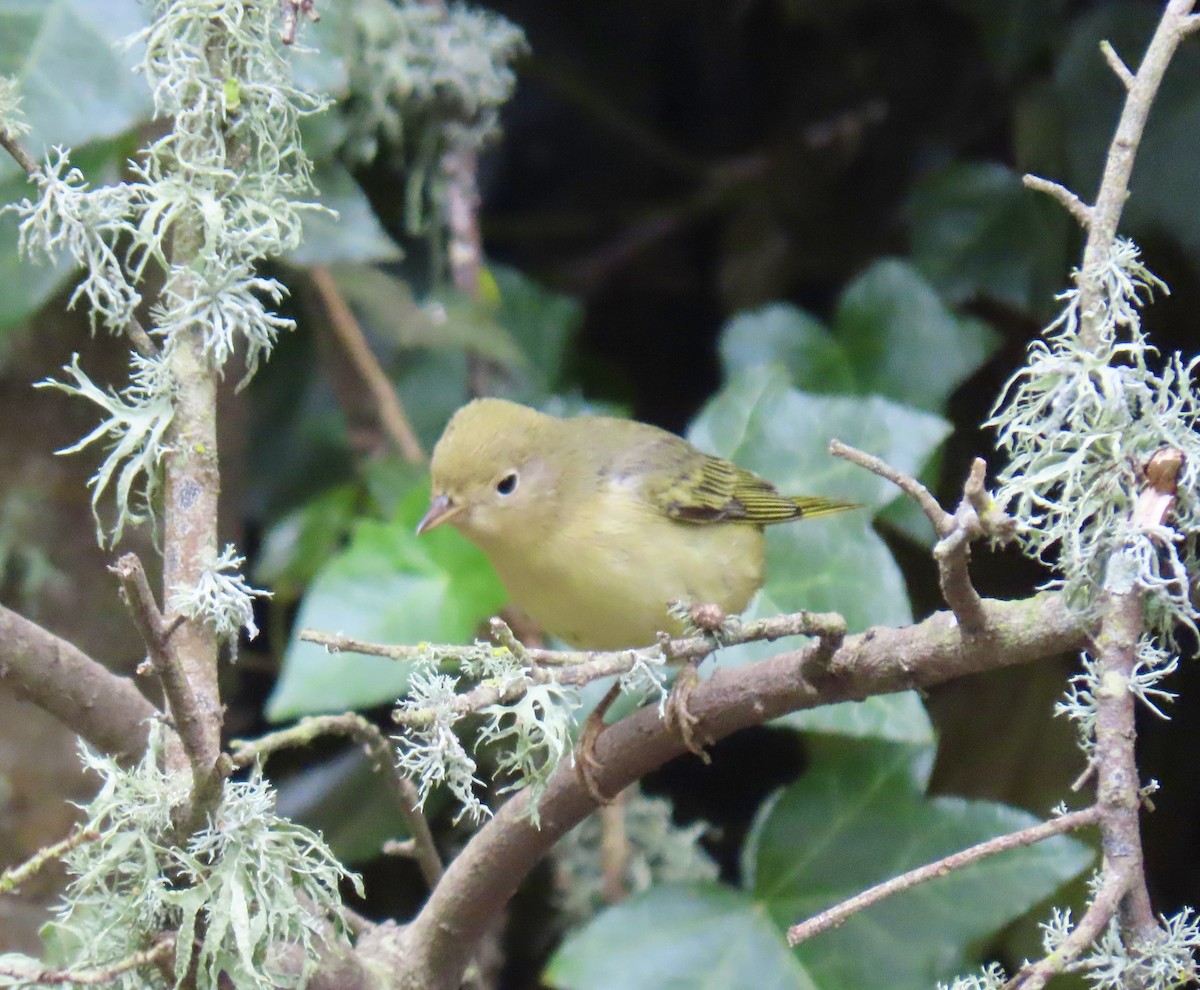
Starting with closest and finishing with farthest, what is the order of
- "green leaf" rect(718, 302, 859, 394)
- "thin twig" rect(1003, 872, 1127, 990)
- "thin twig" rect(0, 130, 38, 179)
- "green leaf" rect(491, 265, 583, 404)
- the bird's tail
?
"thin twig" rect(1003, 872, 1127, 990), "thin twig" rect(0, 130, 38, 179), the bird's tail, "green leaf" rect(718, 302, 859, 394), "green leaf" rect(491, 265, 583, 404)

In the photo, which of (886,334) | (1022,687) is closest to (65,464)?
(886,334)

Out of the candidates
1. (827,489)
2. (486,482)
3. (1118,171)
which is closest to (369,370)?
(486,482)

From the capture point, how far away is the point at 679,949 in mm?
1690

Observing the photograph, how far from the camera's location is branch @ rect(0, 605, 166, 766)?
1.08 meters

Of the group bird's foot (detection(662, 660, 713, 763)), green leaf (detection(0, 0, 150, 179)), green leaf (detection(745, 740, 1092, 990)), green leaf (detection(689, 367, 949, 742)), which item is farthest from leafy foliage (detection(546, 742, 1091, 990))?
green leaf (detection(0, 0, 150, 179))

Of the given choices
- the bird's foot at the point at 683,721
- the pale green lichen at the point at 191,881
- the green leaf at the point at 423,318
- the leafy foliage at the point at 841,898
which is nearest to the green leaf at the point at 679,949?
the leafy foliage at the point at 841,898

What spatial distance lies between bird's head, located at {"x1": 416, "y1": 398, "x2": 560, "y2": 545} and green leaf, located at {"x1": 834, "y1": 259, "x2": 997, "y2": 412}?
69 cm

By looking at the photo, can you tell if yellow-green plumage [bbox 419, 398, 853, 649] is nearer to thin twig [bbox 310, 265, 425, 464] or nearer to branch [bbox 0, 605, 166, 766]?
thin twig [bbox 310, 265, 425, 464]

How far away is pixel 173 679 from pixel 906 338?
1.71 m

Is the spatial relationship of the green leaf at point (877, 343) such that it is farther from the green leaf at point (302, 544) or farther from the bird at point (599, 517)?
the green leaf at point (302, 544)

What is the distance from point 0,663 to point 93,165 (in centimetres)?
114

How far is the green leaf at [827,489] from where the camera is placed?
175 centimetres

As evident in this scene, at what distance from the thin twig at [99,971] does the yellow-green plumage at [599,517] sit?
971mm

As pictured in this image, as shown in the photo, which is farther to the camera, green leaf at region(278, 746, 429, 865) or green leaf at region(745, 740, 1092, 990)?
green leaf at region(278, 746, 429, 865)
